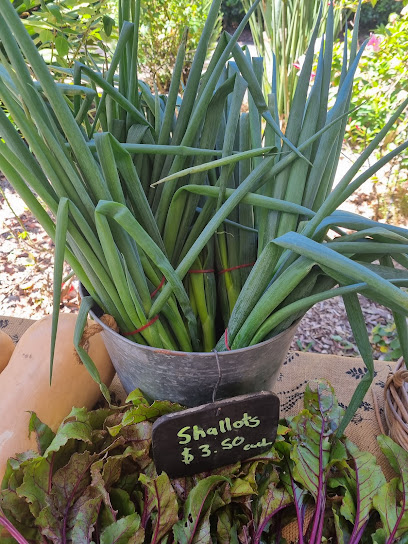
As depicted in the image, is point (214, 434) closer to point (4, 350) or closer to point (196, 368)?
point (196, 368)

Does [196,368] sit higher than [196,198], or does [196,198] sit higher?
[196,198]

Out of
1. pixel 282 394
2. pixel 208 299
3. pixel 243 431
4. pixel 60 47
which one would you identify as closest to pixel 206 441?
pixel 243 431

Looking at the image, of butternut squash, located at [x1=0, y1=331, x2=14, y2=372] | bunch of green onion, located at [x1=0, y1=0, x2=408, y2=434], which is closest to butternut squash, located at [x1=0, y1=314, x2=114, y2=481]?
butternut squash, located at [x1=0, y1=331, x2=14, y2=372]

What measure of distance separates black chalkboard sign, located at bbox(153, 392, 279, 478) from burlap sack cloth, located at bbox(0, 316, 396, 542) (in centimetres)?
18

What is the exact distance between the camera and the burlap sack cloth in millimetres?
589

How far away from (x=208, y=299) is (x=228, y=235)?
7 centimetres

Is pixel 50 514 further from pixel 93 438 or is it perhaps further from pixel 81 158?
pixel 81 158

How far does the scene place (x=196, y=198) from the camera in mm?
457

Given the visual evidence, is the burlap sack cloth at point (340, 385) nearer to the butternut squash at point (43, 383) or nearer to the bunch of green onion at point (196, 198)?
the butternut squash at point (43, 383)

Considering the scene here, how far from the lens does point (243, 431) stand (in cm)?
43

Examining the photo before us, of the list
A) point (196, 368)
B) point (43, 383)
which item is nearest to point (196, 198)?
point (196, 368)

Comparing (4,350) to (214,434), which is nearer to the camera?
(214,434)

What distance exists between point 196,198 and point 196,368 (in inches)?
6.9

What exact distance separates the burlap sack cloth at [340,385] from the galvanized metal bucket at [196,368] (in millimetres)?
185
